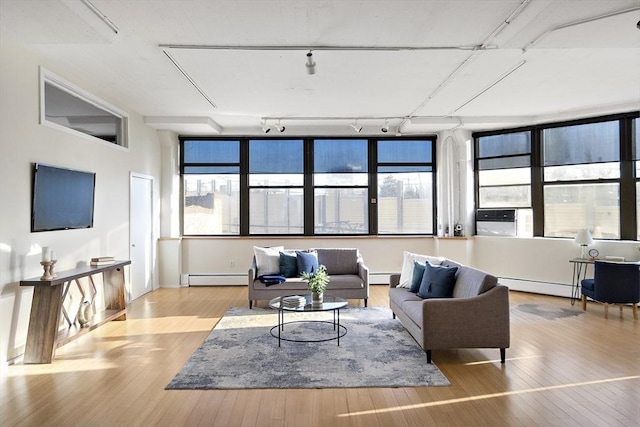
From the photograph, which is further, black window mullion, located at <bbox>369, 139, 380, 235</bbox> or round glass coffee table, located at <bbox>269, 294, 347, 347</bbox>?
black window mullion, located at <bbox>369, 139, 380, 235</bbox>

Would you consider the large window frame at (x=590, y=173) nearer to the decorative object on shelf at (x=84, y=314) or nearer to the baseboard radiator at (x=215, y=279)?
the baseboard radiator at (x=215, y=279)

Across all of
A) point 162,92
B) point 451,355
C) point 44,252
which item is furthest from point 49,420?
point 162,92

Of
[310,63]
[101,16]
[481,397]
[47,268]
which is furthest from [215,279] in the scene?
[481,397]

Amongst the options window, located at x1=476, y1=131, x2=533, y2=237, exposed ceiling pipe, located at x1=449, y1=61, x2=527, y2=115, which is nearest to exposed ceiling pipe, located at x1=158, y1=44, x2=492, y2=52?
exposed ceiling pipe, located at x1=449, y1=61, x2=527, y2=115

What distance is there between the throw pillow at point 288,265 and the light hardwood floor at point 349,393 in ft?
5.68

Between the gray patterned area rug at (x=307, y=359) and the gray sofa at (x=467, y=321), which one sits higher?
the gray sofa at (x=467, y=321)

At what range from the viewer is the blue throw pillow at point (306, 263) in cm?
614

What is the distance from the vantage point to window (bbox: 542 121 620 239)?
638 cm

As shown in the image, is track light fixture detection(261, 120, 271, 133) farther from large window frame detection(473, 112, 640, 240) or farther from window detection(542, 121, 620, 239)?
window detection(542, 121, 620, 239)

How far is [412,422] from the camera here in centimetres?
276

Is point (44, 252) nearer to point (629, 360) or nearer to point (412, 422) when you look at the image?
point (412, 422)

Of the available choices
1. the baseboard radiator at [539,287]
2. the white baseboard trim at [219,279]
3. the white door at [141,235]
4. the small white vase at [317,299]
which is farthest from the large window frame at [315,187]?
the small white vase at [317,299]

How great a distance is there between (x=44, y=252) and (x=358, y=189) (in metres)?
5.43

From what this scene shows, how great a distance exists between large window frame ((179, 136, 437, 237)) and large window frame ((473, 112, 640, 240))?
1838 mm
